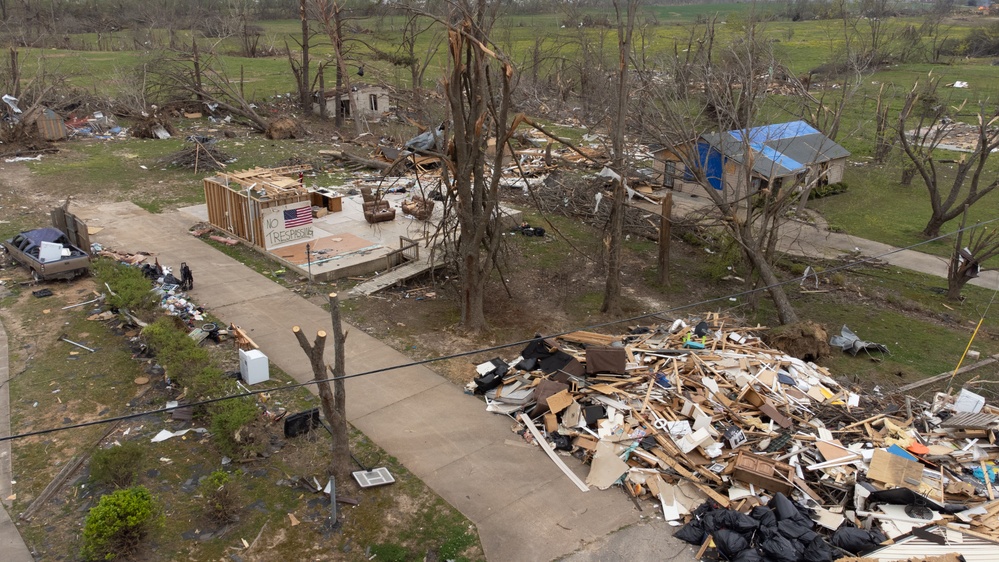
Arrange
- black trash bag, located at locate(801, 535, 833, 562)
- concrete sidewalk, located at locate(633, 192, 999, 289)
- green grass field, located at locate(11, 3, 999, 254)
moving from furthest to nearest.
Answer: green grass field, located at locate(11, 3, 999, 254), concrete sidewalk, located at locate(633, 192, 999, 289), black trash bag, located at locate(801, 535, 833, 562)

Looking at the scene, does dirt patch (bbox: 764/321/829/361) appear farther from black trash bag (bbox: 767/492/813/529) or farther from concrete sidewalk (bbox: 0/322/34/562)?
concrete sidewalk (bbox: 0/322/34/562)

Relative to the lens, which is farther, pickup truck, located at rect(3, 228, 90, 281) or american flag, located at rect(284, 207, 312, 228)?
american flag, located at rect(284, 207, 312, 228)

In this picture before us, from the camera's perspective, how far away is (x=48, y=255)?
14.7 m

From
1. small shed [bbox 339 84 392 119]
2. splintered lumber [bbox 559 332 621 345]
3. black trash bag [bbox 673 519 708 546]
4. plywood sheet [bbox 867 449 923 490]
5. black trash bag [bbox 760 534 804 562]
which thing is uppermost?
small shed [bbox 339 84 392 119]

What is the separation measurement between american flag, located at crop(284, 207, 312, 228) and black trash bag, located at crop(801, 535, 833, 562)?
13.2 metres

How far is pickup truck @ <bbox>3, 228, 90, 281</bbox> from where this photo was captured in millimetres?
14641

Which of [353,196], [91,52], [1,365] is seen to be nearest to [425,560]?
[1,365]

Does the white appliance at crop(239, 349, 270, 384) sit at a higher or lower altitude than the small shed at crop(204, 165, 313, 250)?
lower

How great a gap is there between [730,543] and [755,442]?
2.11m

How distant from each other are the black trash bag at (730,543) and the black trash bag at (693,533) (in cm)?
21

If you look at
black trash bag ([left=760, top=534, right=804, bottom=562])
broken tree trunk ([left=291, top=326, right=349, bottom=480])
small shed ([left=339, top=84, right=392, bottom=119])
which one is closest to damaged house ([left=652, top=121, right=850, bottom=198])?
small shed ([left=339, top=84, right=392, bottom=119])

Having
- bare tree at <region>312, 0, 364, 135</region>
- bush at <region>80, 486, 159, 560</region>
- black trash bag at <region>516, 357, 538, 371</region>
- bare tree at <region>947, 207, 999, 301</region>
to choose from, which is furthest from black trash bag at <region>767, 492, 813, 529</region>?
bare tree at <region>312, 0, 364, 135</region>

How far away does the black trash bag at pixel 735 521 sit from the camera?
27.0ft

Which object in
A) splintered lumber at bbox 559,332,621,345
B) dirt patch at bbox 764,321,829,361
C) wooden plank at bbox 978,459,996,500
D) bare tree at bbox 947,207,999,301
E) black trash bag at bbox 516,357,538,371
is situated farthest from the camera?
bare tree at bbox 947,207,999,301
